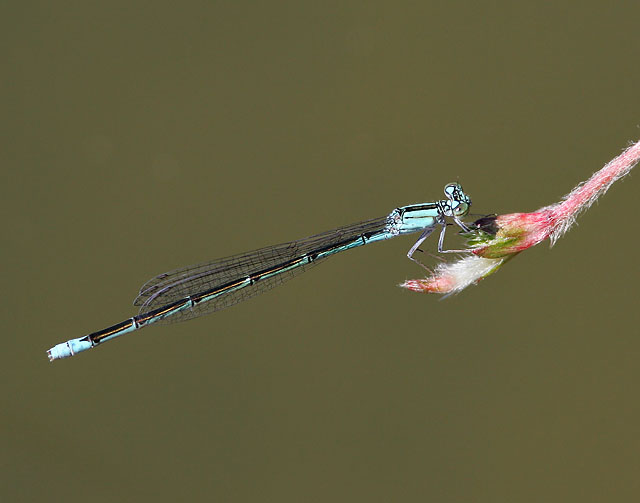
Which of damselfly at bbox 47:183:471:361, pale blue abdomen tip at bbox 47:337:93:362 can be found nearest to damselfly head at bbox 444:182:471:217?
damselfly at bbox 47:183:471:361

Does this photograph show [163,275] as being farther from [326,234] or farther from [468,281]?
[468,281]

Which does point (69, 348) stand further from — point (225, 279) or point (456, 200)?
point (456, 200)

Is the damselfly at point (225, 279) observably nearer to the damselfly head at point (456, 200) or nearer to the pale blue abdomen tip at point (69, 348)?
the pale blue abdomen tip at point (69, 348)

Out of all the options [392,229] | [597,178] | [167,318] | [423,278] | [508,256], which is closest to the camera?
[597,178]

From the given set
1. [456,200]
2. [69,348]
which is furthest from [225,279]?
[456,200]

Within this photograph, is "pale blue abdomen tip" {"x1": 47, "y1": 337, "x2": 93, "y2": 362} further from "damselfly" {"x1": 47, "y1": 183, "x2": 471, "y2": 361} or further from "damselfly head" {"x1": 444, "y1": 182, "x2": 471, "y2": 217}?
"damselfly head" {"x1": 444, "y1": 182, "x2": 471, "y2": 217}

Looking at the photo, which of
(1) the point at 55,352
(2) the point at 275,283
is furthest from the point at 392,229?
(1) the point at 55,352

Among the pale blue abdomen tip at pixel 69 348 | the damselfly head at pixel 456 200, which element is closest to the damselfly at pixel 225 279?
the pale blue abdomen tip at pixel 69 348

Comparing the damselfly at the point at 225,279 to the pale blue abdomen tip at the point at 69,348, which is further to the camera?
the damselfly at the point at 225,279
